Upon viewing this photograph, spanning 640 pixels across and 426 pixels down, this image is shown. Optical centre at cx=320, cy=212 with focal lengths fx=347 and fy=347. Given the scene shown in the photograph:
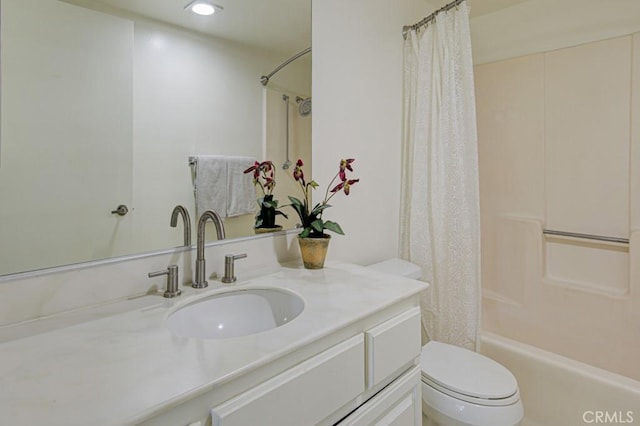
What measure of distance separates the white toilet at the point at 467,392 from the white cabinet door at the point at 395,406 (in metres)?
0.21

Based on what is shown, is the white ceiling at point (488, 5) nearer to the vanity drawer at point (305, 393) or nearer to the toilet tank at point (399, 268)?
the toilet tank at point (399, 268)

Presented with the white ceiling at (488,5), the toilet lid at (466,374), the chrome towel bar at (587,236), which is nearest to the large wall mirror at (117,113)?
the toilet lid at (466,374)

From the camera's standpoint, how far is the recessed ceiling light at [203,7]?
1161 millimetres

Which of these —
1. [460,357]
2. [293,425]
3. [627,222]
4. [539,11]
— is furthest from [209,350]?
[539,11]

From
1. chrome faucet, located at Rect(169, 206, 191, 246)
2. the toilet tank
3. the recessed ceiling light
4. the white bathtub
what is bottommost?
the white bathtub

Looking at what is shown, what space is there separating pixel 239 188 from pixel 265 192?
114 mm

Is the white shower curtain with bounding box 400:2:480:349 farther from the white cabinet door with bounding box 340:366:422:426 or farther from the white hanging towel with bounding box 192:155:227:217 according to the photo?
the white hanging towel with bounding box 192:155:227:217

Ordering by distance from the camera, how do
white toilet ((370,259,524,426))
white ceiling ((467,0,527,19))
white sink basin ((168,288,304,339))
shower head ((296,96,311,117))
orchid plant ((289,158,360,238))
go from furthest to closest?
1. white ceiling ((467,0,527,19))
2. shower head ((296,96,311,117))
3. orchid plant ((289,158,360,238))
4. white toilet ((370,259,524,426))
5. white sink basin ((168,288,304,339))

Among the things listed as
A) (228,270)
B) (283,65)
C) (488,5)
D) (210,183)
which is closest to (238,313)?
(228,270)

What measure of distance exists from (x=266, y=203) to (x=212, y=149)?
30 cm

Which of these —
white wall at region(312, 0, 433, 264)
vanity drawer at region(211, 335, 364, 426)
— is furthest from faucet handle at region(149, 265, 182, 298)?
white wall at region(312, 0, 433, 264)

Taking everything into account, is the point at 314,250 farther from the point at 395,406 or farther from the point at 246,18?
the point at 246,18

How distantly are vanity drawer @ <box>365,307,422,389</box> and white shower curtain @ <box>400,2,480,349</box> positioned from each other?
75cm

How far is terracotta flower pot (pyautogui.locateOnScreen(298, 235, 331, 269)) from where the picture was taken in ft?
4.33
